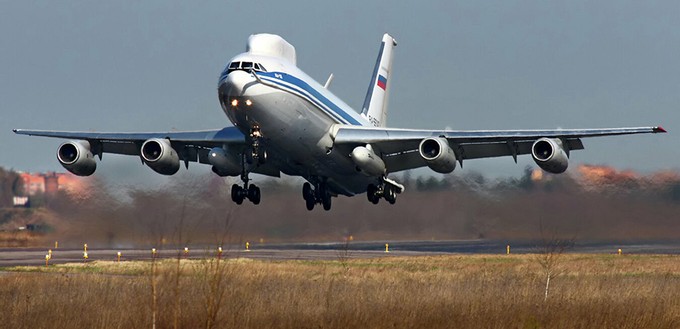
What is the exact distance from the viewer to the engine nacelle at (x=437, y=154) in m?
38.0

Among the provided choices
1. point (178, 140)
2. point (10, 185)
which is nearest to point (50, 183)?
point (10, 185)

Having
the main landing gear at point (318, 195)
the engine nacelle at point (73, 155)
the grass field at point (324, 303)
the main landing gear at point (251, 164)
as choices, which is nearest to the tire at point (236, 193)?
the main landing gear at point (251, 164)

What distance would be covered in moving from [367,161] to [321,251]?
28786 millimetres

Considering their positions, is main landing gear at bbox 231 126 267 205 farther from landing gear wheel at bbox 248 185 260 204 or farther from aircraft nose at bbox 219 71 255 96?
aircraft nose at bbox 219 71 255 96

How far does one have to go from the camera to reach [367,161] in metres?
38.3

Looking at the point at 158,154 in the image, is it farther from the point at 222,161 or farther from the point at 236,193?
the point at 236,193

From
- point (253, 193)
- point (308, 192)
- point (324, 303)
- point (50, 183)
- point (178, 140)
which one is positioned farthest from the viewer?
point (50, 183)

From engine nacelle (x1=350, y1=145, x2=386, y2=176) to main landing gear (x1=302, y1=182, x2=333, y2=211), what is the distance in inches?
139

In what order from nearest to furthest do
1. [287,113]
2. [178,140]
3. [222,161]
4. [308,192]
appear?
[287,113]
[222,161]
[178,140]
[308,192]

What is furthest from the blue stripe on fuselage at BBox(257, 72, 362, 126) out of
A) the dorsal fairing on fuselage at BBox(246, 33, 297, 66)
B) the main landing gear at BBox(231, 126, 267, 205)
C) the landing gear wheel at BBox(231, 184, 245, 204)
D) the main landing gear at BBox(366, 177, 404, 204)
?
the landing gear wheel at BBox(231, 184, 245, 204)

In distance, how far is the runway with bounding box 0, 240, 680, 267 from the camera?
5797 centimetres

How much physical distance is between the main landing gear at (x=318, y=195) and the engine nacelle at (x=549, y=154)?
366 inches

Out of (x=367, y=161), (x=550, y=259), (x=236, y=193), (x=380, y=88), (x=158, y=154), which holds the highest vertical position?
(x=380, y=88)

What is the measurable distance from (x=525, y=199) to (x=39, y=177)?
25896 millimetres
